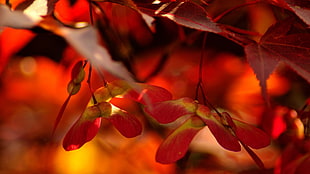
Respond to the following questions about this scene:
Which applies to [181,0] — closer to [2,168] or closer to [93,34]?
[93,34]

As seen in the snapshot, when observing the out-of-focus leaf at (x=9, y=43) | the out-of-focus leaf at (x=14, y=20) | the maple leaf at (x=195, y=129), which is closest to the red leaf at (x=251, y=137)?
the maple leaf at (x=195, y=129)

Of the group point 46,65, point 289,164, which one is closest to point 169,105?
point 289,164

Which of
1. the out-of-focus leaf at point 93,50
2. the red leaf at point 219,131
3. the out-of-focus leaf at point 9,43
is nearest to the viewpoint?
the out-of-focus leaf at point 93,50

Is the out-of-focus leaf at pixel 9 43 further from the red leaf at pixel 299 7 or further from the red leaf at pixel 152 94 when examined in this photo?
the red leaf at pixel 299 7

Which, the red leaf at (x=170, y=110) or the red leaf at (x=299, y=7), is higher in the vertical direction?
the red leaf at (x=299, y=7)

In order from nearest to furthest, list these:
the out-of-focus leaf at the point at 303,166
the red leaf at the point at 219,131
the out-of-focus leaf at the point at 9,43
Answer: the red leaf at the point at 219,131 → the out-of-focus leaf at the point at 303,166 → the out-of-focus leaf at the point at 9,43

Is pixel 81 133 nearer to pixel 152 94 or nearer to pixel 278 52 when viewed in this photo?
pixel 152 94

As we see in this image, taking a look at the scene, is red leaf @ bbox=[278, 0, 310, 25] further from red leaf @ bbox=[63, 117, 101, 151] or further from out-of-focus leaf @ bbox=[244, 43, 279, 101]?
red leaf @ bbox=[63, 117, 101, 151]
